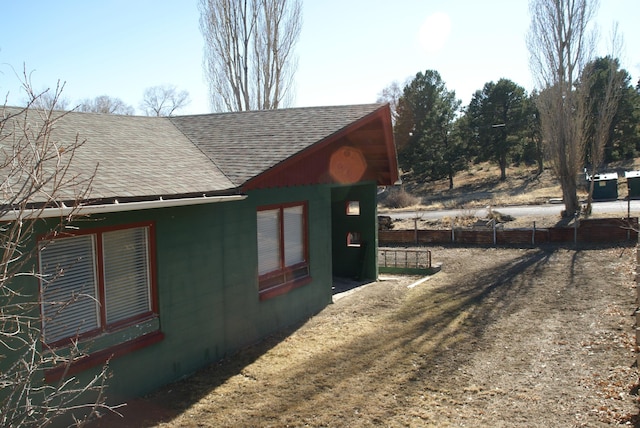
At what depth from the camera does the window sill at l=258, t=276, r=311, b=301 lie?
30.5 ft

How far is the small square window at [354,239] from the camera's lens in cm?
1482

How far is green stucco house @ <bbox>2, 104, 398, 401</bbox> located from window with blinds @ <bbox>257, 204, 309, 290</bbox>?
33 millimetres

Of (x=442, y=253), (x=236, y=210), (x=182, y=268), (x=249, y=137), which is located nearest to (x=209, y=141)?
(x=249, y=137)

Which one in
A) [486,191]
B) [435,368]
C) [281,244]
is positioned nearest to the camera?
[435,368]

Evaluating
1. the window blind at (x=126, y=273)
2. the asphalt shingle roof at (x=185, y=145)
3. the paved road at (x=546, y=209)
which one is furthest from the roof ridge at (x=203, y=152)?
the paved road at (x=546, y=209)

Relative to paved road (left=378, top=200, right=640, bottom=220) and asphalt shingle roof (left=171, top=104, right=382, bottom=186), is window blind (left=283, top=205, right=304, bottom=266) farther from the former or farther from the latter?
paved road (left=378, top=200, right=640, bottom=220)

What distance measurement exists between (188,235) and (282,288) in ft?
8.79

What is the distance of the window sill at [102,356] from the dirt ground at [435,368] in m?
0.67

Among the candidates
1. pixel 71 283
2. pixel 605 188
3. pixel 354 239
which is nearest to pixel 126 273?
pixel 71 283

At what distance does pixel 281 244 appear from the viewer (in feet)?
32.8

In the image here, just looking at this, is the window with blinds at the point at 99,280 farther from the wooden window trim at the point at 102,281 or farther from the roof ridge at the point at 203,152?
the roof ridge at the point at 203,152

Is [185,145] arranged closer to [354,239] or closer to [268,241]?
[268,241]

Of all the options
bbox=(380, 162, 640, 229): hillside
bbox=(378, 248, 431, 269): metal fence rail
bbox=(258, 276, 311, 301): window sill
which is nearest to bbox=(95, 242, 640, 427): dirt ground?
bbox=(258, 276, 311, 301): window sill

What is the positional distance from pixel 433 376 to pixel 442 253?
465 inches
